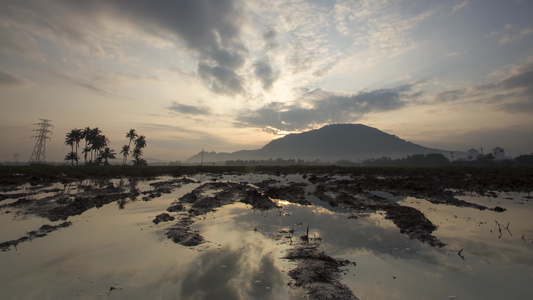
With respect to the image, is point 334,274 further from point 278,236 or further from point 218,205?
point 218,205

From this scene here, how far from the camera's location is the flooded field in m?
5.13

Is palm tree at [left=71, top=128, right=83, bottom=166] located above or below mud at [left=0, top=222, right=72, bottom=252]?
above

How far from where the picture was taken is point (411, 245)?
8055 mm

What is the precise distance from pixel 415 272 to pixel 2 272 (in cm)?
1111

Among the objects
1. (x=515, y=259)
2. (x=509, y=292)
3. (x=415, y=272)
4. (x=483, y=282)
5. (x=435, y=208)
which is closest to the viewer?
(x=509, y=292)

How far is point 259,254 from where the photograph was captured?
719cm

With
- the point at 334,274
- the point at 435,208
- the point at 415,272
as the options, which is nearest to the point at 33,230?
the point at 334,274

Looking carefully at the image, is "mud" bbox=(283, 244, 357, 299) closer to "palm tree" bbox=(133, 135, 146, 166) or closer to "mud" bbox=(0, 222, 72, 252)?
"mud" bbox=(0, 222, 72, 252)

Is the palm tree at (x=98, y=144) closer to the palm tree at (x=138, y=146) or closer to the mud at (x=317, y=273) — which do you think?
the palm tree at (x=138, y=146)

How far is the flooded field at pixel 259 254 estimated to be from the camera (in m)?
5.13

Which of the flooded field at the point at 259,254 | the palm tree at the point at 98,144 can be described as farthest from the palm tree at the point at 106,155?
the flooded field at the point at 259,254

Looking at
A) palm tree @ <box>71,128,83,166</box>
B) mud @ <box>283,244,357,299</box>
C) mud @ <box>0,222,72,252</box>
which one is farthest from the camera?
palm tree @ <box>71,128,83,166</box>

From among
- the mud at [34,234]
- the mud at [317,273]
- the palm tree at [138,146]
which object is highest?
the palm tree at [138,146]

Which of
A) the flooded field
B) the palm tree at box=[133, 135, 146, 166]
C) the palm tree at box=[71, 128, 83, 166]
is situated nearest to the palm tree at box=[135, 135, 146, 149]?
the palm tree at box=[133, 135, 146, 166]
